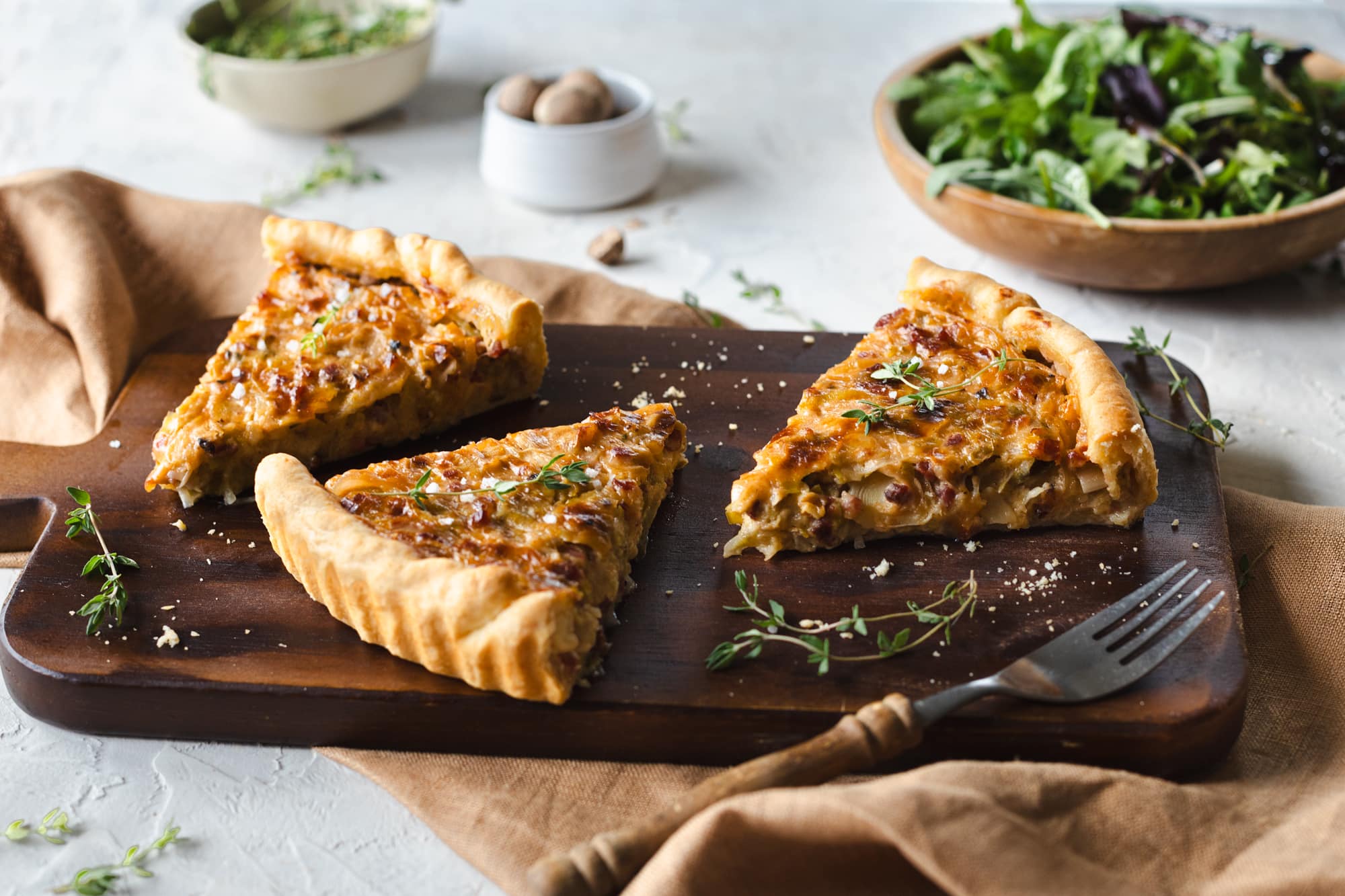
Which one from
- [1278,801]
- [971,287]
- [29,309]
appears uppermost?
[971,287]

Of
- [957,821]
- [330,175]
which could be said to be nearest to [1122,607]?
[957,821]

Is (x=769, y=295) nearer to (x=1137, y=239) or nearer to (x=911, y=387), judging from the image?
(x=1137, y=239)

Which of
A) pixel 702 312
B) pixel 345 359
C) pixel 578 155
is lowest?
pixel 702 312

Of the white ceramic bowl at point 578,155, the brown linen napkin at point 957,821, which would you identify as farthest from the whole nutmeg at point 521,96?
the brown linen napkin at point 957,821

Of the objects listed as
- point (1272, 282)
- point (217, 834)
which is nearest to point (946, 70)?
point (1272, 282)

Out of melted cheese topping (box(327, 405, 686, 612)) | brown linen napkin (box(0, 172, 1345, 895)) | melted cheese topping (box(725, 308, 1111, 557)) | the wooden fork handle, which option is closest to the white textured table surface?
brown linen napkin (box(0, 172, 1345, 895))

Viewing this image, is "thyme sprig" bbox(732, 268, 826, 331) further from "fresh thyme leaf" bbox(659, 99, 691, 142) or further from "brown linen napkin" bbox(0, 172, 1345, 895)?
"brown linen napkin" bbox(0, 172, 1345, 895)

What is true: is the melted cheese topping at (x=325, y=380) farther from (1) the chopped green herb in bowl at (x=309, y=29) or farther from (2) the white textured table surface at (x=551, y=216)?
(1) the chopped green herb in bowl at (x=309, y=29)

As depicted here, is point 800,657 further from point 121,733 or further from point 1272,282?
point 1272,282
